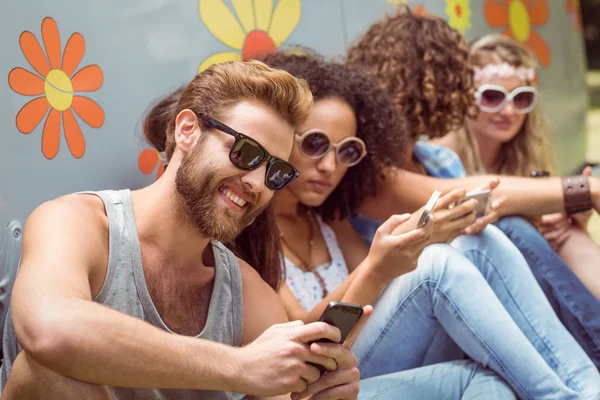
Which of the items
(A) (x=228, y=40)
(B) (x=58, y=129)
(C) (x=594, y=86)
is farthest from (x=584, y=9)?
(B) (x=58, y=129)

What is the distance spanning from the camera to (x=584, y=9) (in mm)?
14656

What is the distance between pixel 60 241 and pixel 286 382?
2.11ft

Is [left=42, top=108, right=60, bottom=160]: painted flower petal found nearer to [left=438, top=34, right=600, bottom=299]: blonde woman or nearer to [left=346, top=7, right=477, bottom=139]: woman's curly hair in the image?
[left=346, top=7, right=477, bottom=139]: woman's curly hair

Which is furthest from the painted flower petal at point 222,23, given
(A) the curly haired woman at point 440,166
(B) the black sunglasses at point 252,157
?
(B) the black sunglasses at point 252,157

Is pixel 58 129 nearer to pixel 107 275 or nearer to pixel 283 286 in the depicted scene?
pixel 107 275

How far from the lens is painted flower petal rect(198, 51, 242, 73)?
10.1 feet

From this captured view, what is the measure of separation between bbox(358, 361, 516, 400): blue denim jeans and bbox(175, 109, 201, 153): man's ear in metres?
0.94

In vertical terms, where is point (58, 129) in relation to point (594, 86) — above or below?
above

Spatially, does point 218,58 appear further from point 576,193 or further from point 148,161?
point 576,193

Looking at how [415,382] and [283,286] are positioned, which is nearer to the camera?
[415,382]

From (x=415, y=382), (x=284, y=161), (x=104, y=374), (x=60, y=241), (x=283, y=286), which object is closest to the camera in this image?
(x=104, y=374)

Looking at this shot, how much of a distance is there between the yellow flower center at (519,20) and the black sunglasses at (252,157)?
4.27 m

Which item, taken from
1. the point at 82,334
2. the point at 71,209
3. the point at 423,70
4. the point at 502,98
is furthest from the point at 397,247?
the point at 502,98

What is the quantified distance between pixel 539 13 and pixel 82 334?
5629 mm
